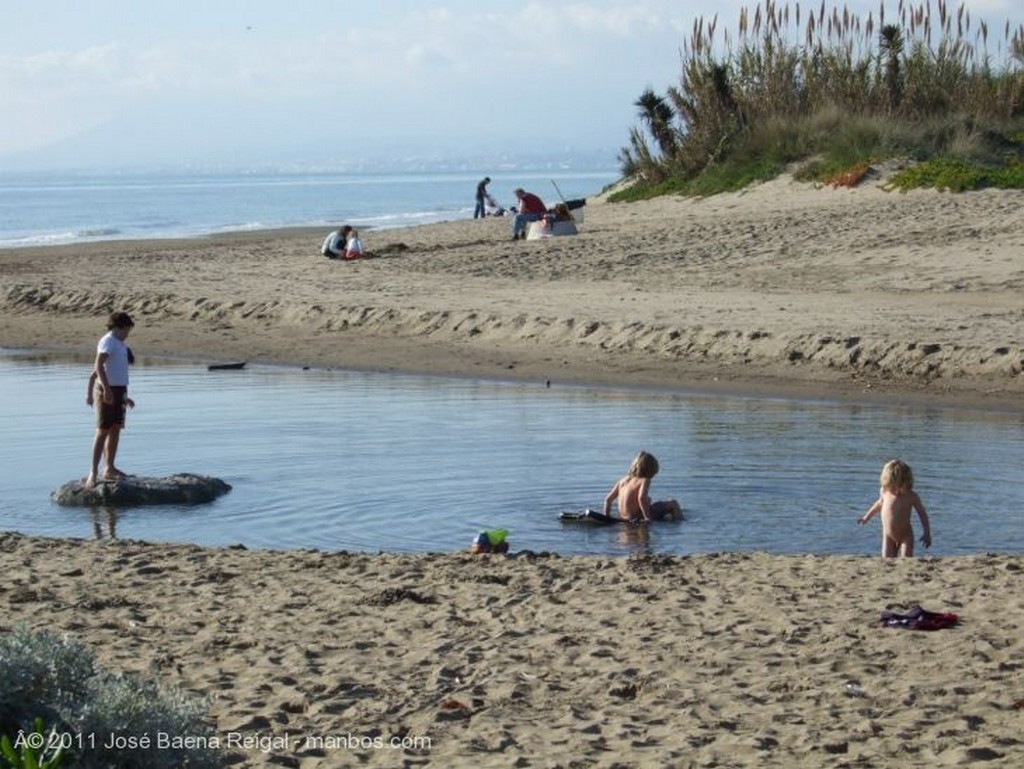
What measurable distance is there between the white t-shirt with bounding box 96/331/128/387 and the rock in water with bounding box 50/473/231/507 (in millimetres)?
848

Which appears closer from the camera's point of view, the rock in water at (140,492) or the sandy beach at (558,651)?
the sandy beach at (558,651)

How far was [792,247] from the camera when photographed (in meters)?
27.3

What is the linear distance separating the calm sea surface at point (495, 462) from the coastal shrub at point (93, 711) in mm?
6520

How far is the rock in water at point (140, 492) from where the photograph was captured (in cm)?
1371

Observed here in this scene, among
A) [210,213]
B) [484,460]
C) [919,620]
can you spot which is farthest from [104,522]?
[210,213]

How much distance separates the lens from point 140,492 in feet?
45.2

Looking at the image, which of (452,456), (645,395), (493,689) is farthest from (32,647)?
(645,395)

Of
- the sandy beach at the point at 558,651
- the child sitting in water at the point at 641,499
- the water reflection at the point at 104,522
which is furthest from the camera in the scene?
the child sitting in water at the point at 641,499

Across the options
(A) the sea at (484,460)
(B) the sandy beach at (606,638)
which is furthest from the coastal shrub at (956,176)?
(A) the sea at (484,460)

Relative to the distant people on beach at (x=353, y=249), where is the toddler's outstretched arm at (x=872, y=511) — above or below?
below

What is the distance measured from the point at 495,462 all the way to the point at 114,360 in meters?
3.52

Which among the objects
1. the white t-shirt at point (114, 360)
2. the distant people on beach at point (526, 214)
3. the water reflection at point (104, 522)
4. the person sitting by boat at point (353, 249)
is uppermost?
the distant people on beach at point (526, 214)

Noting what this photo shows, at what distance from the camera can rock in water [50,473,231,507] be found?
45.0ft

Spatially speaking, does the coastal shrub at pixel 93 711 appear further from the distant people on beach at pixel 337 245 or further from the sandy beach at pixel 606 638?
the distant people on beach at pixel 337 245
